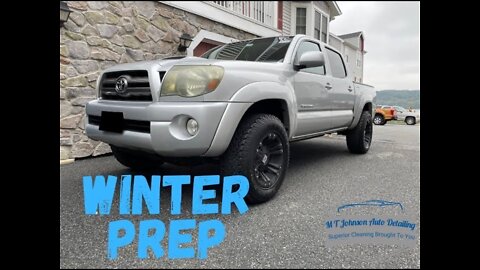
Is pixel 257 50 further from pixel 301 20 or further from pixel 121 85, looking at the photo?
pixel 301 20

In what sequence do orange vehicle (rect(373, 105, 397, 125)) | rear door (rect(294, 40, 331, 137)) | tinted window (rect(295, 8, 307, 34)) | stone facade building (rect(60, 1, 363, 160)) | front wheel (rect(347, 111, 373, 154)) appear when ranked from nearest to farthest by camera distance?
1. rear door (rect(294, 40, 331, 137))
2. stone facade building (rect(60, 1, 363, 160))
3. front wheel (rect(347, 111, 373, 154))
4. orange vehicle (rect(373, 105, 397, 125))
5. tinted window (rect(295, 8, 307, 34))

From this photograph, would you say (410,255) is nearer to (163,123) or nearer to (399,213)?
(399,213)

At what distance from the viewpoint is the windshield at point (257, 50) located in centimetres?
302

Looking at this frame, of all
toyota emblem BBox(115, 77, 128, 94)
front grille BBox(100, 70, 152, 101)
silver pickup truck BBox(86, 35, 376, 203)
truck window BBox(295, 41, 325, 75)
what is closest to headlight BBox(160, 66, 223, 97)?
silver pickup truck BBox(86, 35, 376, 203)

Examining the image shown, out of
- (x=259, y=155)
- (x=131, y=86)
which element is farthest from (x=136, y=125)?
(x=259, y=155)

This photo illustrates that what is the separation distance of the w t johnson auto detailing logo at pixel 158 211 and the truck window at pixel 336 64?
242 centimetres

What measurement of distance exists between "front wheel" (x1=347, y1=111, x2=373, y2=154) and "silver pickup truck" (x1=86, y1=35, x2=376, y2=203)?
1770 mm

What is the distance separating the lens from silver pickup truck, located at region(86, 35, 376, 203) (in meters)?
2.06

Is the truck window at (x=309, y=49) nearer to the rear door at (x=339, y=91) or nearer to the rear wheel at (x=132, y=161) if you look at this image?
the rear door at (x=339, y=91)

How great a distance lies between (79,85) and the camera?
4.12 m

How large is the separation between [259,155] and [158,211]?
2.92ft

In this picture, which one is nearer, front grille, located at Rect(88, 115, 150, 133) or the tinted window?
front grille, located at Rect(88, 115, 150, 133)

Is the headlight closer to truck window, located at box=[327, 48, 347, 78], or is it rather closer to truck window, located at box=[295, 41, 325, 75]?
Result: truck window, located at box=[295, 41, 325, 75]
